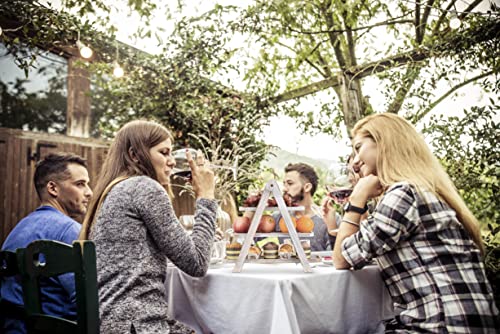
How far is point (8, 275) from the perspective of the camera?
62.7 inches

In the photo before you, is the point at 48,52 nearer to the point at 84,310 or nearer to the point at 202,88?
the point at 202,88

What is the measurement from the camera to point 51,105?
512cm

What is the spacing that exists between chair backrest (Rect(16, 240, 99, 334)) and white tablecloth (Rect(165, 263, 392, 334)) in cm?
56

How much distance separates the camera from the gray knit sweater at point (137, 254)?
5.19ft

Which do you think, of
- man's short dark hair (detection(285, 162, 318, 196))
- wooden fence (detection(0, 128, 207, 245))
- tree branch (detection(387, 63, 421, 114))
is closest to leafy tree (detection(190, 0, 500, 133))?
tree branch (detection(387, 63, 421, 114))

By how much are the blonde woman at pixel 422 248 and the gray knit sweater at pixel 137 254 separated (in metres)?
0.66

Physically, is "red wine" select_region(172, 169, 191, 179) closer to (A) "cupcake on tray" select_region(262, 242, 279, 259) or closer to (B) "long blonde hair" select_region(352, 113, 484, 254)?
(A) "cupcake on tray" select_region(262, 242, 279, 259)

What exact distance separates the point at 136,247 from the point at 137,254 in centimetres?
3

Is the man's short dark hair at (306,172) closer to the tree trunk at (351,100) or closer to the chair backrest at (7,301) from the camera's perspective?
the tree trunk at (351,100)

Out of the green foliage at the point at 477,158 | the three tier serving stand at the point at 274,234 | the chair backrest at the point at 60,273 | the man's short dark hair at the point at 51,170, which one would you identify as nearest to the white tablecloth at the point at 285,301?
the three tier serving stand at the point at 274,234

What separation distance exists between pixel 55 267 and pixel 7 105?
401cm

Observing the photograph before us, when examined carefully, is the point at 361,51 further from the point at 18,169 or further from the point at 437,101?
the point at 18,169

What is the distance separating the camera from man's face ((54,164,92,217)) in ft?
7.86

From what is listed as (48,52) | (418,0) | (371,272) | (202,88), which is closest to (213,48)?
(202,88)
